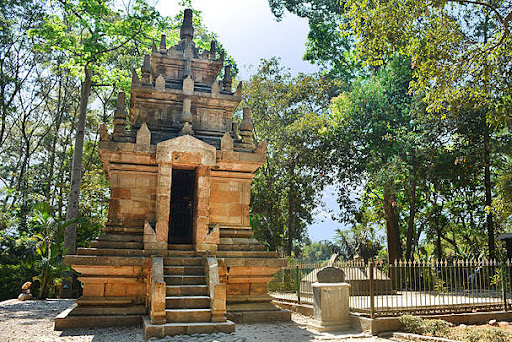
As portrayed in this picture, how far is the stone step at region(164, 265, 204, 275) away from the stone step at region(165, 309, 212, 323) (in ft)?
4.26

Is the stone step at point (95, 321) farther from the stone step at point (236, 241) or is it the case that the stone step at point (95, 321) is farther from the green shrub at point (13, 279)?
the green shrub at point (13, 279)

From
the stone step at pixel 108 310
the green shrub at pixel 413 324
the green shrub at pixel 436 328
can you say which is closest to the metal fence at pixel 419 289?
the green shrub at pixel 413 324

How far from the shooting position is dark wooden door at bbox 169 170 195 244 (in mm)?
12586

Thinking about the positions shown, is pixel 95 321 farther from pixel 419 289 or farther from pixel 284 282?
pixel 284 282

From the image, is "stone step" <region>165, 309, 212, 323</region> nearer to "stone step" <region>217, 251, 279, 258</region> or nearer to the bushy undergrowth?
"stone step" <region>217, 251, 279, 258</region>

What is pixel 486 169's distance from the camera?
1864 cm

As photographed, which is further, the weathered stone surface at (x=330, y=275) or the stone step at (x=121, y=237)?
the stone step at (x=121, y=237)

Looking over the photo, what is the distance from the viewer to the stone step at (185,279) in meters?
9.07

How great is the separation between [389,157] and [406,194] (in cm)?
273

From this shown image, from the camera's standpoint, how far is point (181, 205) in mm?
12609

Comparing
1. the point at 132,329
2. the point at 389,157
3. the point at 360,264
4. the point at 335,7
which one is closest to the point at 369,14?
the point at 360,264

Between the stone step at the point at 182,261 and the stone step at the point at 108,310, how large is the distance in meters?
1.14

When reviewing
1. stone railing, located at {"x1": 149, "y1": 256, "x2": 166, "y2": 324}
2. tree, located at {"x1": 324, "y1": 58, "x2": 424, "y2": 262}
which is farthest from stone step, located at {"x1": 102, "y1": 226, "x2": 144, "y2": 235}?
tree, located at {"x1": 324, "y1": 58, "x2": 424, "y2": 262}

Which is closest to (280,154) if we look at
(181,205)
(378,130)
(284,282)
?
(378,130)
